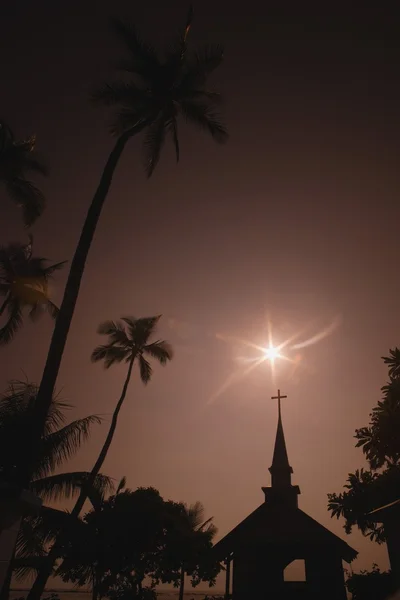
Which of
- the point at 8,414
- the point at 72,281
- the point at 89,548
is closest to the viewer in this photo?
the point at 72,281

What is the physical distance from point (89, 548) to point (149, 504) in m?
4.23

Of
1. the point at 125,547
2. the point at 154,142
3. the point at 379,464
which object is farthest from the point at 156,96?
the point at 125,547

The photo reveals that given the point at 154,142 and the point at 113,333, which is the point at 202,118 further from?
the point at 113,333

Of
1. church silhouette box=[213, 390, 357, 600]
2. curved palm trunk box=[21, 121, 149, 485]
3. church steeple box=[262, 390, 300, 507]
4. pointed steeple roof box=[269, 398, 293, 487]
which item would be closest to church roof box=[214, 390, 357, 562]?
church silhouette box=[213, 390, 357, 600]

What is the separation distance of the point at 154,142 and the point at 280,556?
82.8 ft

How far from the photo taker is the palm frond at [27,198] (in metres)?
17.6

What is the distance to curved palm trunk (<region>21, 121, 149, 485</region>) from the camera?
9.09 metres

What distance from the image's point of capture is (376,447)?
1336 centimetres

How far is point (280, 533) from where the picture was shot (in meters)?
25.5

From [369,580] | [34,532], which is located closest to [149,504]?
[34,532]

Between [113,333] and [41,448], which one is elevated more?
[113,333]

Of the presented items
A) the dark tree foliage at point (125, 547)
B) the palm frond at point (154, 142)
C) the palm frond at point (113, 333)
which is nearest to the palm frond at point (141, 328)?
the palm frond at point (113, 333)

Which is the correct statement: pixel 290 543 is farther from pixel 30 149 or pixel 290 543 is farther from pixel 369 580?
pixel 30 149

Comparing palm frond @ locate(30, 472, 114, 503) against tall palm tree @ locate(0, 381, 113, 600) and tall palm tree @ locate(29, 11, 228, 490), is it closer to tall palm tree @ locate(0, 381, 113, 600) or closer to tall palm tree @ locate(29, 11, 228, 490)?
tall palm tree @ locate(0, 381, 113, 600)
